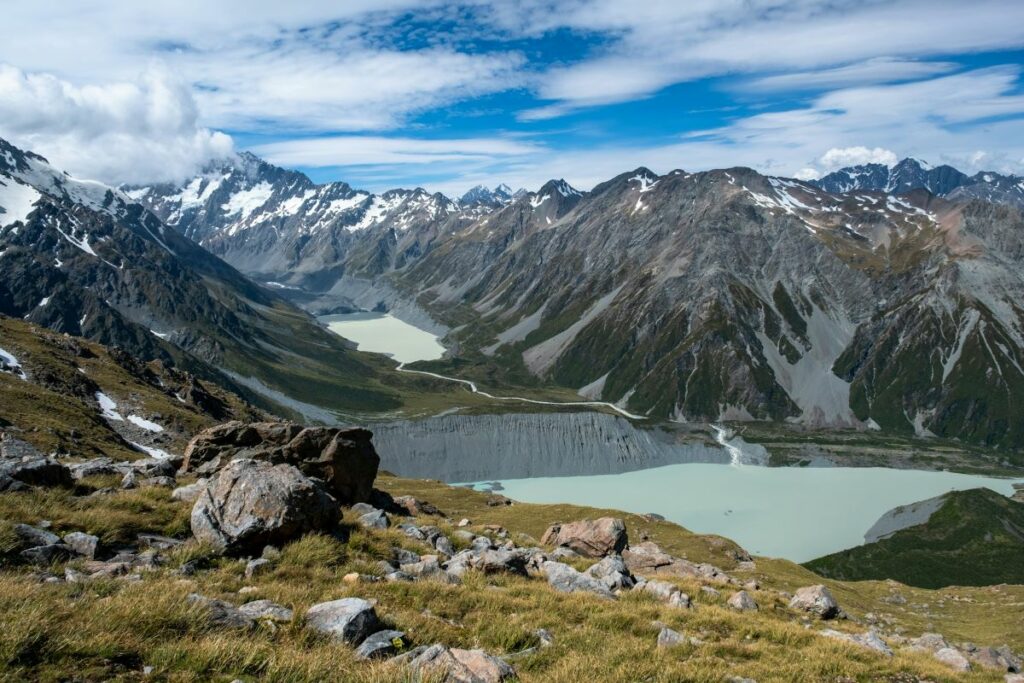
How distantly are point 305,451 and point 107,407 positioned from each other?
76725 millimetres

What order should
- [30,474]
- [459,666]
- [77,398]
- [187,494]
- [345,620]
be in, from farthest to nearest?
[77,398]
[187,494]
[30,474]
[345,620]
[459,666]

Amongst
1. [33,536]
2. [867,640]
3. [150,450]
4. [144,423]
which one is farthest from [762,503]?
[33,536]

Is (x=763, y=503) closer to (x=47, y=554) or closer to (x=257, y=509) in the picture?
(x=257, y=509)

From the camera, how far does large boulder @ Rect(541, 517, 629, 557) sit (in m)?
35.1

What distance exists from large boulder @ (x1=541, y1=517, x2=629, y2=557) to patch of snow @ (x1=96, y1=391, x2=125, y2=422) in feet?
250

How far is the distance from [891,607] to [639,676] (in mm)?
60007

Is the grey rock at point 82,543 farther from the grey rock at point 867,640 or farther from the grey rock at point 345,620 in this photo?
the grey rock at point 867,640

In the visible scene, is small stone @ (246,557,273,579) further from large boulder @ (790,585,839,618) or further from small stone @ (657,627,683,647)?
large boulder @ (790,585,839,618)

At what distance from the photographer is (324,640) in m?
12.1

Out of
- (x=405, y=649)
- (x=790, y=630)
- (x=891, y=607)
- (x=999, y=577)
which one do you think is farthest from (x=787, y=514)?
(x=405, y=649)

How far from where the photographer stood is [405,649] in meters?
12.5

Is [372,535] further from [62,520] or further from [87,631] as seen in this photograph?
[87,631]

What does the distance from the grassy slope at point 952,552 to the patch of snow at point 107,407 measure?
132m

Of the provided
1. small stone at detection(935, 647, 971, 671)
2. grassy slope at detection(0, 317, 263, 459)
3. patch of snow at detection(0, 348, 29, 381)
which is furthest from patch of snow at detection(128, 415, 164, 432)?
small stone at detection(935, 647, 971, 671)
